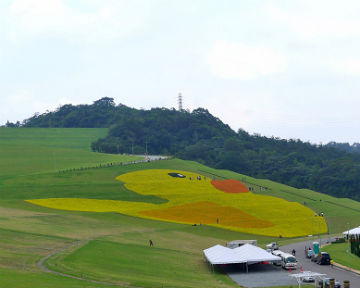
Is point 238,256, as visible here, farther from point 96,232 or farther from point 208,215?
point 208,215

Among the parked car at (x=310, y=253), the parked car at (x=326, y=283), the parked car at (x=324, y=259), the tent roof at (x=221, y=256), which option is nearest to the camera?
the parked car at (x=326, y=283)

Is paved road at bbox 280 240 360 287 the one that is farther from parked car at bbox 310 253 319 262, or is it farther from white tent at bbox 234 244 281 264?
white tent at bbox 234 244 281 264

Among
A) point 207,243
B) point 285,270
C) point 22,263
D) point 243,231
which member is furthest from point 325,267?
point 22,263

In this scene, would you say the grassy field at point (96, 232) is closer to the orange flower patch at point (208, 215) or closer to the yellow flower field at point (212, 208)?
the yellow flower field at point (212, 208)

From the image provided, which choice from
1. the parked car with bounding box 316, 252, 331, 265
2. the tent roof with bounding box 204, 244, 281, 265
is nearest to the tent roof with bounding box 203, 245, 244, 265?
the tent roof with bounding box 204, 244, 281, 265

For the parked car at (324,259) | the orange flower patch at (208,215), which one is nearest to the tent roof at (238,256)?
the parked car at (324,259)
